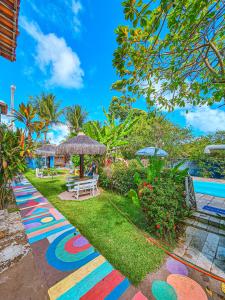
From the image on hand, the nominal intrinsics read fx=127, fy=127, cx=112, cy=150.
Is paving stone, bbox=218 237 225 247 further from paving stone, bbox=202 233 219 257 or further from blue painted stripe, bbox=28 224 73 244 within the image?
blue painted stripe, bbox=28 224 73 244

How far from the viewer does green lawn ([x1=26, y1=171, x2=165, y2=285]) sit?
8.21 ft

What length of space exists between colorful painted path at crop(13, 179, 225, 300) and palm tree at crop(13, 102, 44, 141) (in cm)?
318

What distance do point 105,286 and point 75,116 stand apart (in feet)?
78.3

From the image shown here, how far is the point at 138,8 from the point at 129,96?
1.82 meters

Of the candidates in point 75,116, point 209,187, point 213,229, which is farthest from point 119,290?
point 75,116

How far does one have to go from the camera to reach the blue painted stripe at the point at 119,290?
73.7 inches

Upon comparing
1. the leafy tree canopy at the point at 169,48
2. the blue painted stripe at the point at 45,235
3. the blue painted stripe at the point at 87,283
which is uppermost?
the leafy tree canopy at the point at 169,48

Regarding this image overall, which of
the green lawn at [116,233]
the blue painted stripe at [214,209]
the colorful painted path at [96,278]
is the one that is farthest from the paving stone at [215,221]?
the green lawn at [116,233]

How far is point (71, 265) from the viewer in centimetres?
239

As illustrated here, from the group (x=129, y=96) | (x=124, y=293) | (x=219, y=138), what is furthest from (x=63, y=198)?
(x=219, y=138)

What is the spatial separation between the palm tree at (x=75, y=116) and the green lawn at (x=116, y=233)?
64.5 feet

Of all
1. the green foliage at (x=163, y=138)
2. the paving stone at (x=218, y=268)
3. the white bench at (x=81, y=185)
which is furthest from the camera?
the green foliage at (x=163, y=138)

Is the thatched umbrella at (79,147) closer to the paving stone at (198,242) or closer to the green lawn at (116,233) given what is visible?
the green lawn at (116,233)

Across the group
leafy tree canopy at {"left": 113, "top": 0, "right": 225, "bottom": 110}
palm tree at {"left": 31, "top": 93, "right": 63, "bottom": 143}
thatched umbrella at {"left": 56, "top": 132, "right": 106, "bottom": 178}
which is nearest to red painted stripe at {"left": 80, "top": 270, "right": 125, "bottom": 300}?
leafy tree canopy at {"left": 113, "top": 0, "right": 225, "bottom": 110}
